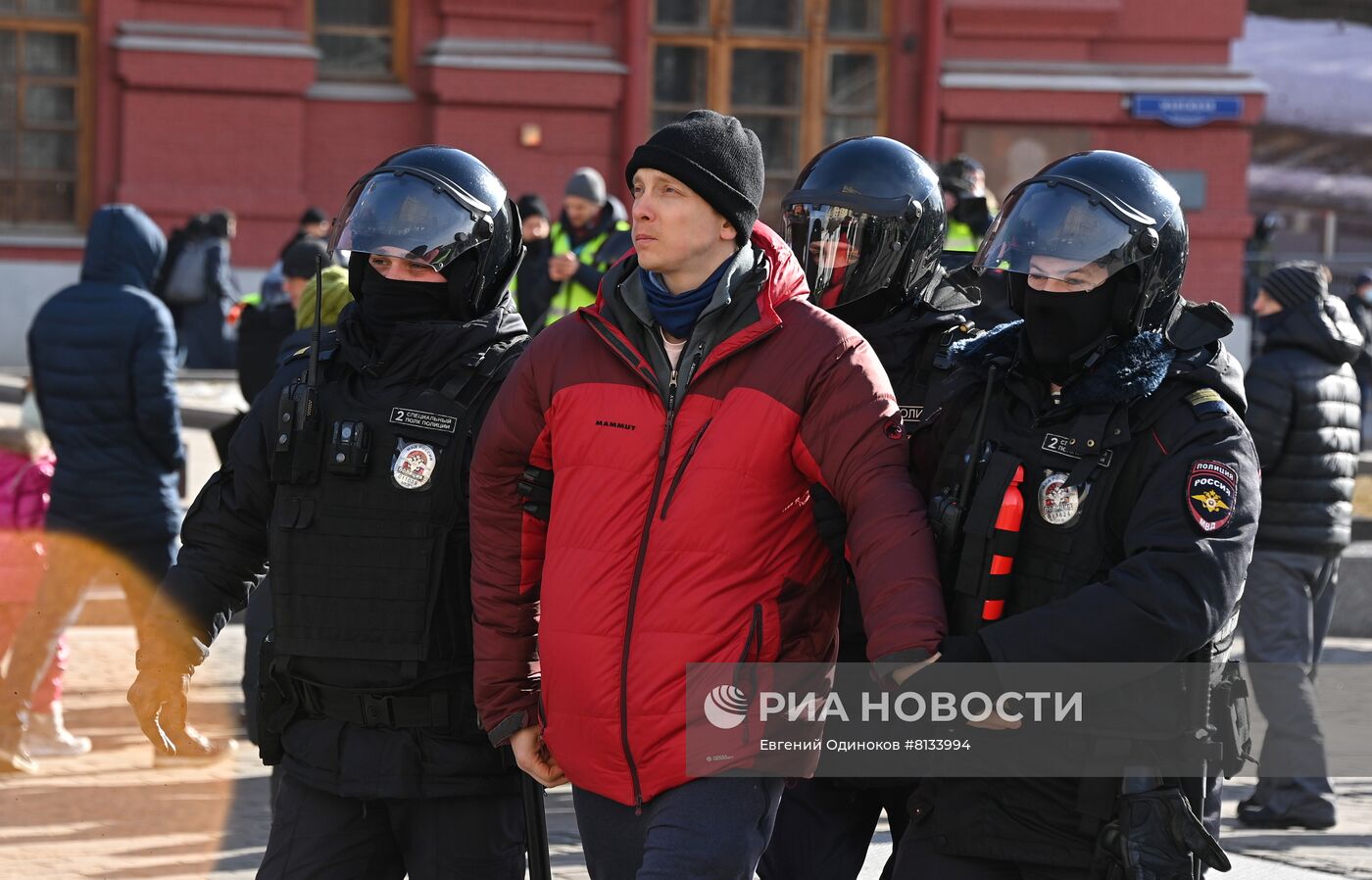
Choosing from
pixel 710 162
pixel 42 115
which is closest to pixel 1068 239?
pixel 710 162

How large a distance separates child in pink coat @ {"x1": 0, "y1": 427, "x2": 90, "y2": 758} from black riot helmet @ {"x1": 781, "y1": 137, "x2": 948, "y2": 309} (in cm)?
370

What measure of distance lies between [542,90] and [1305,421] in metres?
12.3

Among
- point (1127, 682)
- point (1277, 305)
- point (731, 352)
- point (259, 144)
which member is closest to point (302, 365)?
point (731, 352)

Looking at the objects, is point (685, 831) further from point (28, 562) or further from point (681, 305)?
point (28, 562)

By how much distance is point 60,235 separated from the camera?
18.1m

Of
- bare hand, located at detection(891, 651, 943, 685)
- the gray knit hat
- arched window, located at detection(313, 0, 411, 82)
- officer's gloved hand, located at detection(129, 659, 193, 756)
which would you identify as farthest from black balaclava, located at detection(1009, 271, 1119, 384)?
arched window, located at detection(313, 0, 411, 82)

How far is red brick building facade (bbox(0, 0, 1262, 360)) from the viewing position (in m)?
17.7

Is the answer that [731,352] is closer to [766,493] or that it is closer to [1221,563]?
[766,493]

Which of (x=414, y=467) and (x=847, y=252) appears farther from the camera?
(x=847, y=252)

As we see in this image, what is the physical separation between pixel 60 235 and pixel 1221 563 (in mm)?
16234

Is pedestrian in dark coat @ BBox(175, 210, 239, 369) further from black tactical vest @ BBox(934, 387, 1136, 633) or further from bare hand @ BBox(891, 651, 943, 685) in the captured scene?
bare hand @ BBox(891, 651, 943, 685)

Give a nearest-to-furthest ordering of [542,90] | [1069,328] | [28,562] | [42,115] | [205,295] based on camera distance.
→ 1. [1069,328]
2. [28,562]
3. [205,295]
4. [42,115]
5. [542,90]

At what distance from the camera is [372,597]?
3877 millimetres

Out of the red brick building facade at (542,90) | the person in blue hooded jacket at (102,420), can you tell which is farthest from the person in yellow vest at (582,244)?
the red brick building facade at (542,90)
